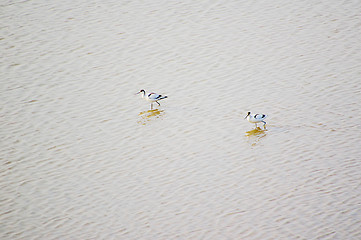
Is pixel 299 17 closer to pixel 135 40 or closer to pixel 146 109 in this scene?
pixel 135 40

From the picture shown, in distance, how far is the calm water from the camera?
9.29 metres

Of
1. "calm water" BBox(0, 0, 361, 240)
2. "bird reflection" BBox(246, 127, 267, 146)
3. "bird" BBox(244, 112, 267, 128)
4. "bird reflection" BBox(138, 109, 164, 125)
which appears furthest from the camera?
"bird reflection" BBox(138, 109, 164, 125)

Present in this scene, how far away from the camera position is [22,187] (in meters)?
10.5

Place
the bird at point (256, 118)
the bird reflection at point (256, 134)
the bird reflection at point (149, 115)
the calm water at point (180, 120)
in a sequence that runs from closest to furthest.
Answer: the calm water at point (180, 120) → the bird reflection at point (256, 134) → the bird at point (256, 118) → the bird reflection at point (149, 115)

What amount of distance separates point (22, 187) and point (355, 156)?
690cm

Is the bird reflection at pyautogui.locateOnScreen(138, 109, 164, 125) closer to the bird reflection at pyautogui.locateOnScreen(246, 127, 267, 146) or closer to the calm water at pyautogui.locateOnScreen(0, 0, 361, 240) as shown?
A: the calm water at pyautogui.locateOnScreen(0, 0, 361, 240)

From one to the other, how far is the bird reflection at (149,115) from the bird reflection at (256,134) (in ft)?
8.36

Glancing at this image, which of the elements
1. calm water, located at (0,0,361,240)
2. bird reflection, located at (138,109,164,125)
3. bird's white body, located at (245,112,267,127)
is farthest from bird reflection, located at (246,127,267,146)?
bird reflection, located at (138,109,164,125)

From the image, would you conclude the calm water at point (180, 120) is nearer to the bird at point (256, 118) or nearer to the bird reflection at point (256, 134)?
the bird reflection at point (256, 134)

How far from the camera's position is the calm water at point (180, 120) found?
9.29 m

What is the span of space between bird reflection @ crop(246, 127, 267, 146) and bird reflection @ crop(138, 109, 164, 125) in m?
2.55

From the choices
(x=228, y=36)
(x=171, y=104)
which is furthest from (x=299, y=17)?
(x=171, y=104)

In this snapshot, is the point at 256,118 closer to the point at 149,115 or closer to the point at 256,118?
the point at 256,118

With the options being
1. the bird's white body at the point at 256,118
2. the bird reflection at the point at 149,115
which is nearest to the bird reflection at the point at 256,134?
the bird's white body at the point at 256,118
